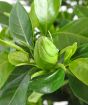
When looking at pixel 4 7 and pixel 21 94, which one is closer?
pixel 21 94

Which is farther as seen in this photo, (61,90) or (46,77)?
(61,90)

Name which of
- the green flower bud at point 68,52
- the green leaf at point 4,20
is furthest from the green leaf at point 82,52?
the green leaf at point 4,20

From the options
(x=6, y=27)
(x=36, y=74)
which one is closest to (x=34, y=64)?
(x=36, y=74)

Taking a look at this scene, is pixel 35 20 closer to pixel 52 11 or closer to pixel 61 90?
pixel 52 11

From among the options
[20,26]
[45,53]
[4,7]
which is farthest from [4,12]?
[45,53]

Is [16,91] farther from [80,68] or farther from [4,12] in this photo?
[4,12]

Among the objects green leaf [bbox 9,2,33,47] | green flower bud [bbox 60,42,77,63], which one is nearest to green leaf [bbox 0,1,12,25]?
green leaf [bbox 9,2,33,47]

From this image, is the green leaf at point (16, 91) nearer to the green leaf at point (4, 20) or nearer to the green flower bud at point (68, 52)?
the green flower bud at point (68, 52)

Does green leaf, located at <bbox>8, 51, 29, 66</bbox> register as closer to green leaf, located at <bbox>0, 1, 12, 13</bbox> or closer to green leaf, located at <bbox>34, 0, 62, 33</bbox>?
green leaf, located at <bbox>34, 0, 62, 33</bbox>
